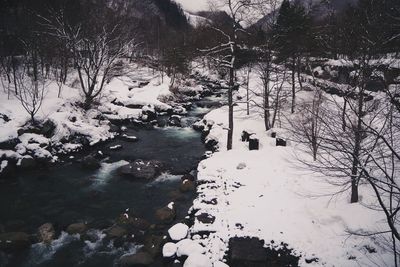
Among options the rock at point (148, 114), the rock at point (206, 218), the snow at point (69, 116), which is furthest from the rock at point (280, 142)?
the rock at point (148, 114)

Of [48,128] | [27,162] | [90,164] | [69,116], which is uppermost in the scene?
[69,116]

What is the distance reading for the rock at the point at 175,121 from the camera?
26547 millimetres

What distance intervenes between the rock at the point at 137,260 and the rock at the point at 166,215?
2.33 metres

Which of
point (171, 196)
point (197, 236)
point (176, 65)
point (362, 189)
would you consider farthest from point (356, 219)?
point (176, 65)

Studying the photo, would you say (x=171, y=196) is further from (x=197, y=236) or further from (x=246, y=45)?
(x=246, y=45)

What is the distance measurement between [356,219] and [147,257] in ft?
21.8

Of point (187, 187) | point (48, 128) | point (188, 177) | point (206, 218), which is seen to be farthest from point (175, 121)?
point (206, 218)

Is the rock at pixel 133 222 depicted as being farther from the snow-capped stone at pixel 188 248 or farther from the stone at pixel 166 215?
the snow-capped stone at pixel 188 248

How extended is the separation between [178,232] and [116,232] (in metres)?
2.37

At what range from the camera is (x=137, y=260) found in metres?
9.54

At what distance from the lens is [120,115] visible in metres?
26.8

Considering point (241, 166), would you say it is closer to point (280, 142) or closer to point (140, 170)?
point (280, 142)

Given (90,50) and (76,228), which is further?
(90,50)

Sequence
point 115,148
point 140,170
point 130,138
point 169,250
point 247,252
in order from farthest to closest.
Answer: point 130,138 < point 115,148 < point 140,170 < point 169,250 < point 247,252
